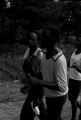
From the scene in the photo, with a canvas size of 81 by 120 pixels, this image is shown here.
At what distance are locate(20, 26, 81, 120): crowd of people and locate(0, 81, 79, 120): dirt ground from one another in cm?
157

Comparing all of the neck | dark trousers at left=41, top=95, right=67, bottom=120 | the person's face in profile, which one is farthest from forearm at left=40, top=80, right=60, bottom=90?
the person's face in profile

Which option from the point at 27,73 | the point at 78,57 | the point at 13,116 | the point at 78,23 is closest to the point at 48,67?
the point at 27,73

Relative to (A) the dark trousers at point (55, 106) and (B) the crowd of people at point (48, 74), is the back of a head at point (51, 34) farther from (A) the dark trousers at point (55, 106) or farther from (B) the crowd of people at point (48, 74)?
(A) the dark trousers at point (55, 106)

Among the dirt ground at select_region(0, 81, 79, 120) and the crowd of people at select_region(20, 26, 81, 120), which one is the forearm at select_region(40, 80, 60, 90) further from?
the dirt ground at select_region(0, 81, 79, 120)

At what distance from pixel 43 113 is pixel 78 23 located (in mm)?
10541

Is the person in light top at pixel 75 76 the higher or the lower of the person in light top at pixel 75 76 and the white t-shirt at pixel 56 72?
the lower

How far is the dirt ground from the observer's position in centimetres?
Answer: 710

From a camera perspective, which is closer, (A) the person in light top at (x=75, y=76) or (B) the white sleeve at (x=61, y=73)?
(B) the white sleeve at (x=61, y=73)

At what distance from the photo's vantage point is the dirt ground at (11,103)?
7097 millimetres

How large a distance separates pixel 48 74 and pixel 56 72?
5.9 inches

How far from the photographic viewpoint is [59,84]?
4.06m

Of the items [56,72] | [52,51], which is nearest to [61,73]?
[56,72]

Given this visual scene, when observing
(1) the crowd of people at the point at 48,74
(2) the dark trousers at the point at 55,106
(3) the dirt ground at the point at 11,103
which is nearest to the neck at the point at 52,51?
(1) the crowd of people at the point at 48,74

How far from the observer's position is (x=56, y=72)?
402cm
